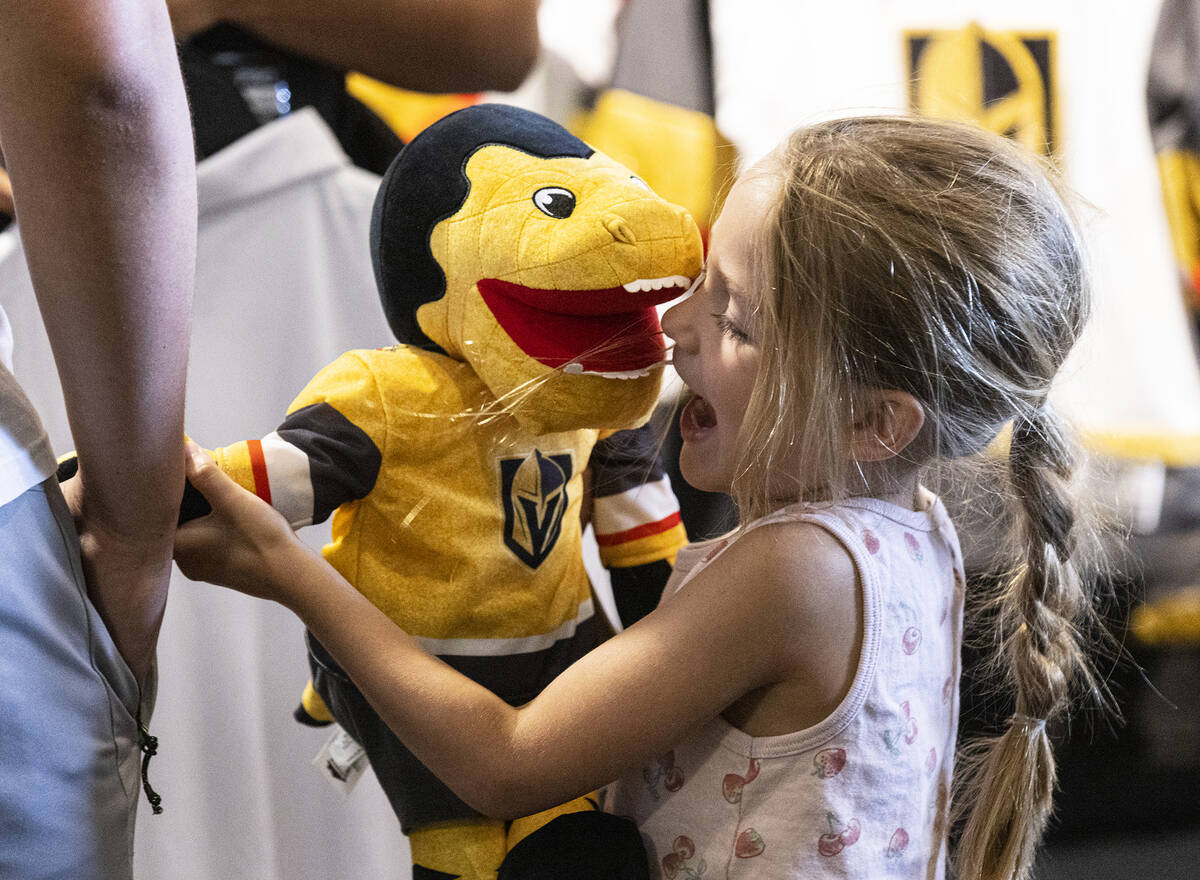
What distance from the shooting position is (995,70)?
1112 millimetres

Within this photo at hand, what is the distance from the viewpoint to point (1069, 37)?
113 centimetres

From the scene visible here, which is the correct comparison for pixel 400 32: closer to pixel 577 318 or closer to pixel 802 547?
pixel 577 318

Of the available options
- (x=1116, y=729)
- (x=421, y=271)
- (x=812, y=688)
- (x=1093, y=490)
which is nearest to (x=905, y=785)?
(x=812, y=688)

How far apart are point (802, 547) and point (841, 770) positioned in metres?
0.09

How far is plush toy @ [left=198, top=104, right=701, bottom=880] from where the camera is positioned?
0.42m

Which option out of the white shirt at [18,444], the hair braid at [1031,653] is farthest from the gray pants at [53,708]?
the hair braid at [1031,653]

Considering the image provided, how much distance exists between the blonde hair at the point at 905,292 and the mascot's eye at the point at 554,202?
8cm

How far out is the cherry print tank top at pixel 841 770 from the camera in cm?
45

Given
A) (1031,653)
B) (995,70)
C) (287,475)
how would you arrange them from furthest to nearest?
(995,70) < (1031,653) < (287,475)

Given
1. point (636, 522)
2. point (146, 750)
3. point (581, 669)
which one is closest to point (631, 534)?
point (636, 522)

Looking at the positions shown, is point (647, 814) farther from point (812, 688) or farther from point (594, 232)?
point (594, 232)

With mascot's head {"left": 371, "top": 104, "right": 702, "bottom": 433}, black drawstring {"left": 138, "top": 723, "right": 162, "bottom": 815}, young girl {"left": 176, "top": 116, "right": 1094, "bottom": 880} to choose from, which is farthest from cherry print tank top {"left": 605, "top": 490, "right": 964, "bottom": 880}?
black drawstring {"left": 138, "top": 723, "right": 162, "bottom": 815}

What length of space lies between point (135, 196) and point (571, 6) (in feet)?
2.60

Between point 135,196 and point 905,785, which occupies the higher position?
point 135,196
